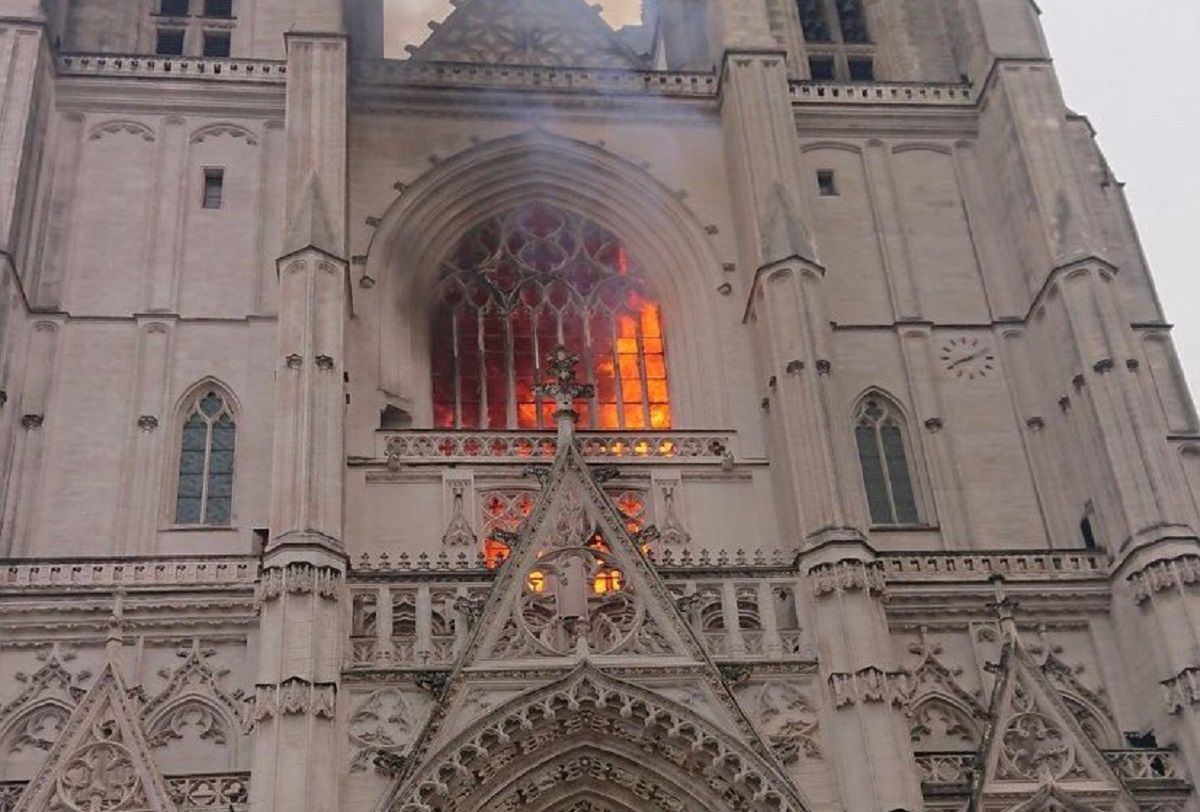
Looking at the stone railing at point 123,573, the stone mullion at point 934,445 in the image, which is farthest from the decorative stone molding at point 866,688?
the stone railing at point 123,573

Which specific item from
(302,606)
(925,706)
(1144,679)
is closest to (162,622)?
(302,606)

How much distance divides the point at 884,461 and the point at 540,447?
4.93m

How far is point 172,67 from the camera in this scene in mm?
24531

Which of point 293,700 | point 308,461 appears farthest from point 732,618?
point 308,461

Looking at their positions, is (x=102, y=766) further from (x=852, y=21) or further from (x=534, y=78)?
(x=852, y=21)

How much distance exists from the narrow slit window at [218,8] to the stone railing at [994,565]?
14410 millimetres

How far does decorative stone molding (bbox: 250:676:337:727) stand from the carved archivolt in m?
1.25

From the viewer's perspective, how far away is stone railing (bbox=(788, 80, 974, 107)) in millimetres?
25844

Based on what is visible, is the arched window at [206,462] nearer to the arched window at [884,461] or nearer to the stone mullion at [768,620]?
the stone mullion at [768,620]

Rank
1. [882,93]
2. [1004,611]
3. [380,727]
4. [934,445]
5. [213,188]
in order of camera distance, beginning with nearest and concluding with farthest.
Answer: [380,727]
[1004,611]
[934,445]
[213,188]
[882,93]

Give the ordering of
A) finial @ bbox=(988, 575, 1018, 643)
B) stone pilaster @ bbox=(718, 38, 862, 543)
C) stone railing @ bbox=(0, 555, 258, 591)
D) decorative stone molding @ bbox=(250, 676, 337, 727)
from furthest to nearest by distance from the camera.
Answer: stone pilaster @ bbox=(718, 38, 862, 543) → stone railing @ bbox=(0, 555, 258, 591) → finial @ bbox=(988, 575, 1018, 643) → decorative stone molding @ bbox=(250, 676, 337, 727)

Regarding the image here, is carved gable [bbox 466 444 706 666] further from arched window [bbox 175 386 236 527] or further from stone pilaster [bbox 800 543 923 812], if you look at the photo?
arched window [bbox 175 386 236 527]

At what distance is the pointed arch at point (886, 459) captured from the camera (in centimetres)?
2219

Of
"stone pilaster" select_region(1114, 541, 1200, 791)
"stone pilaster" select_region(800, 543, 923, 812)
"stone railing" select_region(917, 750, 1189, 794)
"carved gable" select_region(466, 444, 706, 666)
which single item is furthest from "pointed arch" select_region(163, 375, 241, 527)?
"stone pilaster" select_region(1114, 541, 1200, 791)
